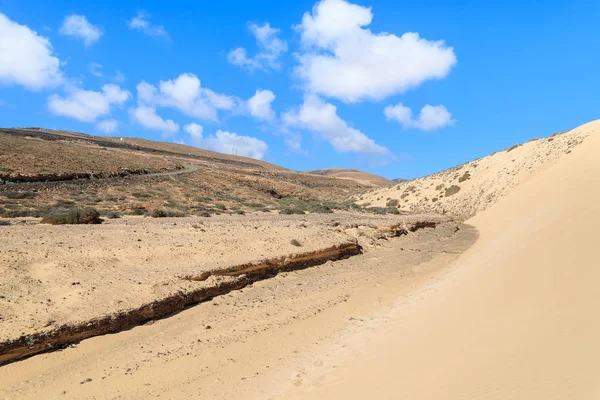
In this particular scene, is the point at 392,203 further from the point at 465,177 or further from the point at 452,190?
the point at 465,177

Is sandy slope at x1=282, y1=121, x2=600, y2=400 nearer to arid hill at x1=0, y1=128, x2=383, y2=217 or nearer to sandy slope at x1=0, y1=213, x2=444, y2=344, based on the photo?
sandy slope at x1=0, y1=213, x2=444, y2=344

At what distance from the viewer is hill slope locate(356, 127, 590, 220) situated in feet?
100

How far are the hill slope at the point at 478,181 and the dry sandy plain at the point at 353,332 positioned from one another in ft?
56.0

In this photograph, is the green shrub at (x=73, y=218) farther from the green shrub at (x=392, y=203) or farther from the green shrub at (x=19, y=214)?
the green shrub at (x=392, y=203)

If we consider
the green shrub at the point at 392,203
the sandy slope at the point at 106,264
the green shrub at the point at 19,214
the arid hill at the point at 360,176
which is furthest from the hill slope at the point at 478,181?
the arid hill at the point at 360,176

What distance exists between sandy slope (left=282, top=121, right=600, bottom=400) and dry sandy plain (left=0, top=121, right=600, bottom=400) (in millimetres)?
28

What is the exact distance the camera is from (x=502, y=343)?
5.84m

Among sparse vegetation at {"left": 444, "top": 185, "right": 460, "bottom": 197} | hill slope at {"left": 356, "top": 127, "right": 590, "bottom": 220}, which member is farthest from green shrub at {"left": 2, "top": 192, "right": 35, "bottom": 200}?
sparse vegetation at {"left": 444, "top": 185, "right": 460, "bottom": 197}

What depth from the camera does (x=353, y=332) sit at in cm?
848

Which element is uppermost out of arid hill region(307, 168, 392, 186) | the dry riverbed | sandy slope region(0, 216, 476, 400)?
arid hill region(307, 168, 392, 186)

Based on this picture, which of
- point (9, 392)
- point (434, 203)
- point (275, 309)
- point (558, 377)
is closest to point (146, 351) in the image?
point (9, 392)

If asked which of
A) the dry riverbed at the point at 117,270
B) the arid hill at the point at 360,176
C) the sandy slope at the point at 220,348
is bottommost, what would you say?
the sandy slope at the point at 220,348

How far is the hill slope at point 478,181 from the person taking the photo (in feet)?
100

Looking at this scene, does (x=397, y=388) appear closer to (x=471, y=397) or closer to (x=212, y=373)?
(x=471, y=397)
